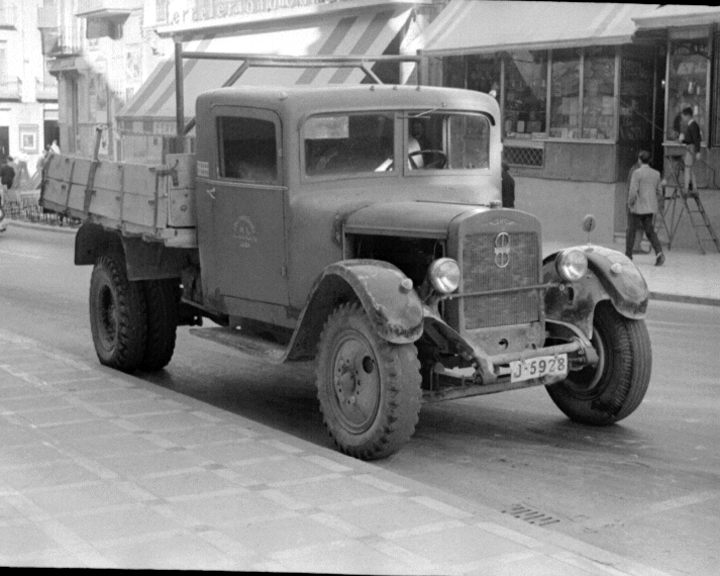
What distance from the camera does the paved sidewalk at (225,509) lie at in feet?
16.7

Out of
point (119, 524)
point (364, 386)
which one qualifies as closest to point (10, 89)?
point (364, 386)

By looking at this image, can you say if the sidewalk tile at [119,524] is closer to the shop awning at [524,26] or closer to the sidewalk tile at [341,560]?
the sidewalk tile at [341,560]

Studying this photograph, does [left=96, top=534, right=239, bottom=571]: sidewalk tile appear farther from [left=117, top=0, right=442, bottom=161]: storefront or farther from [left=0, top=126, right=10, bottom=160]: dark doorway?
[left=0, top=126, right=10, bottom=160]: dark doorway

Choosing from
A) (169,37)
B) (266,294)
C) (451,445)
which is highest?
(169,37)

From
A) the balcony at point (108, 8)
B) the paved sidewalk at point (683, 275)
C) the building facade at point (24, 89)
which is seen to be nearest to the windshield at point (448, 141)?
the paved sidewalk at point (683, 275)

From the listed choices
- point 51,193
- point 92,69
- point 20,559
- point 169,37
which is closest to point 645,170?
point 51,193

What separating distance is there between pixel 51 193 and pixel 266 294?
3.36 meters

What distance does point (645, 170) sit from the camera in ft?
61.9

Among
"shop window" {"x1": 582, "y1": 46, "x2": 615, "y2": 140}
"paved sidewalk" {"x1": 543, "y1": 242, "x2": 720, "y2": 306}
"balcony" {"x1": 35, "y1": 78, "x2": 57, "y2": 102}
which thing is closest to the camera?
"paved sidewalk" {"x1": 543, "y1": 242, "x2": 720, "y2": 306}

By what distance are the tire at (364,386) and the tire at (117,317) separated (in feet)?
8.98

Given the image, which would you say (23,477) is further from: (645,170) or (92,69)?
(92,69)

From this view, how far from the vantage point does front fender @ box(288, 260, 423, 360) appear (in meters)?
7.01

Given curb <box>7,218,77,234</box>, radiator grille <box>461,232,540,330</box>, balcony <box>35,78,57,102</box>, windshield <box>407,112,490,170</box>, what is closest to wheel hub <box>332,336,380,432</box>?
radiator grille <box>461,232,540,330</box>

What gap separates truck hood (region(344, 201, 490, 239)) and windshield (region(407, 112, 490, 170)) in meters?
0.78
